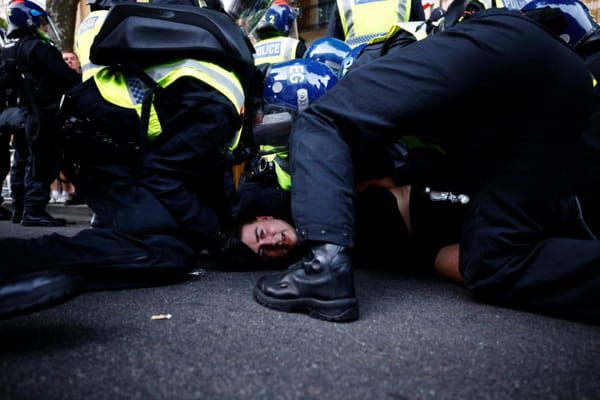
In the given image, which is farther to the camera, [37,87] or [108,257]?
[37,87]

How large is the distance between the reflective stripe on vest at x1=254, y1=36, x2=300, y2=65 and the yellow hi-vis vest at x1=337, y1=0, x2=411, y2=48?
0.35 meters

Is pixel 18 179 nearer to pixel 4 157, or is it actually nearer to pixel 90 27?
pixel 4 157

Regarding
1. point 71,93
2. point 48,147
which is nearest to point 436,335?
point 71,93

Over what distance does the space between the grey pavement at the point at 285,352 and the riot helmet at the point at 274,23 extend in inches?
86.9

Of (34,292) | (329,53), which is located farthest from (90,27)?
(34,292)

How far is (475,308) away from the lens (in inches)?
42.6

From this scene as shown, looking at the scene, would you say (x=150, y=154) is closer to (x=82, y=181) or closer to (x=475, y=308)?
(x=82, y=181)

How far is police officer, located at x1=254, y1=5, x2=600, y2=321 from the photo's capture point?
0.93 metres

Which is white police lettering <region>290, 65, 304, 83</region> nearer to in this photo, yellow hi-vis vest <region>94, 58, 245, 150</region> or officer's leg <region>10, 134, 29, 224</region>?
yellow hi-vis vest <region>94, 58, 245, 150</region>

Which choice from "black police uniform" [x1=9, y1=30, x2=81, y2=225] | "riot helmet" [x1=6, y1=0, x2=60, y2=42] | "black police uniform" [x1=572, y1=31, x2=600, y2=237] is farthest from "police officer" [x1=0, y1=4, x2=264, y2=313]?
"riot helmet" [x1=6, y1=0, x2=60, y2=42]

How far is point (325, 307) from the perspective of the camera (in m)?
0.92

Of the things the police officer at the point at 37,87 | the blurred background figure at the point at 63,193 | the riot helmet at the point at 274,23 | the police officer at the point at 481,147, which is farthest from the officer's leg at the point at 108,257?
the blurred background figure at the point at 63,193

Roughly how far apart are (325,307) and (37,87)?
Answer: 284 centimetres

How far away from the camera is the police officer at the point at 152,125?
4.14 feet
